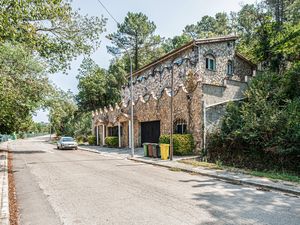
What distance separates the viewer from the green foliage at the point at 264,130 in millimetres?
13867

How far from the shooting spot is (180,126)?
2019 centimetres

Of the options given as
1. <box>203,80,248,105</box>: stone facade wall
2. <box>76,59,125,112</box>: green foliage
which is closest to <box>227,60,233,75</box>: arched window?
<box>203,80,248,105</box>: stone facade wall

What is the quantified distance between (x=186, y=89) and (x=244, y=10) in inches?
959

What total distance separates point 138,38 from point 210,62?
29919mm

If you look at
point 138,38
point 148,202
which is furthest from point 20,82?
point 138,38

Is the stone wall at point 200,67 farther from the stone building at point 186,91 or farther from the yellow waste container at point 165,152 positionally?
the yellow waste container at point 165,152

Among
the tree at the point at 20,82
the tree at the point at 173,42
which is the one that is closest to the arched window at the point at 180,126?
the tree at the point at 20,82

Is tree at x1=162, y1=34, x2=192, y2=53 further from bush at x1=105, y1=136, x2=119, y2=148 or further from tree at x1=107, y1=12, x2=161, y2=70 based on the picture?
bush at x1=105, y1=136, x2=119, y2=148

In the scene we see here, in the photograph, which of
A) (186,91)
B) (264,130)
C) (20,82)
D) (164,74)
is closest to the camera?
(264,130)

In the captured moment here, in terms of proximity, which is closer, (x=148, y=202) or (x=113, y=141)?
(x=148, y=202)

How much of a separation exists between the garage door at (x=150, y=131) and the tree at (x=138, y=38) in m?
27.9

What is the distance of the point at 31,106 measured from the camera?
2333cm

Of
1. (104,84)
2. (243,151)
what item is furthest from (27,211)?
(104,84)

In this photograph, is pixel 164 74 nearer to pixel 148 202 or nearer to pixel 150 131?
pixel 150 131
